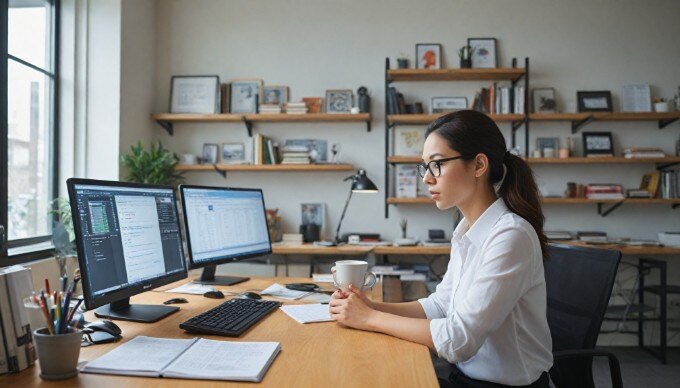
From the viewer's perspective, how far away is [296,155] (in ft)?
12.9

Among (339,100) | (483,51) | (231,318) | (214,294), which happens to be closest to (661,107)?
(483,51)

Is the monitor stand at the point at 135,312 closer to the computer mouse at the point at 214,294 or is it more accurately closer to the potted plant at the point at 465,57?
the computer mouse at the point at 214,294

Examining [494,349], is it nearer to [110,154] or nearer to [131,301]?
[131,301]

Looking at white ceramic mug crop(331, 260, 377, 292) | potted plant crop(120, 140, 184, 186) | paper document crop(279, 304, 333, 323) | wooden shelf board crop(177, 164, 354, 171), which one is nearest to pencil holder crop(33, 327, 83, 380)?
paper document crop(279, 304, 333, 323)

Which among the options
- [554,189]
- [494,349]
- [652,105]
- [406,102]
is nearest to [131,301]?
[494,349]

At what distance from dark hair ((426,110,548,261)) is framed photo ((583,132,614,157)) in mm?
2997

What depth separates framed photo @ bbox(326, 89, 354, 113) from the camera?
412 cm

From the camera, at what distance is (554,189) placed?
4.03 metres

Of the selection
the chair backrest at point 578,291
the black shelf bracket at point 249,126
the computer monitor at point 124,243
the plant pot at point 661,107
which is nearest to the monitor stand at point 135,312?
the computer monitor at point 124,243

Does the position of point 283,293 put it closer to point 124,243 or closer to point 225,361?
point 124,243

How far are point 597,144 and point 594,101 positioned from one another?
351mm

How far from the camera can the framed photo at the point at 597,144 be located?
3938 mm

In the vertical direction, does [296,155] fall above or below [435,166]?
above

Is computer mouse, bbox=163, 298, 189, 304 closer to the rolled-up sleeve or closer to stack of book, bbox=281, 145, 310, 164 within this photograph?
the rolled-up sleeve
